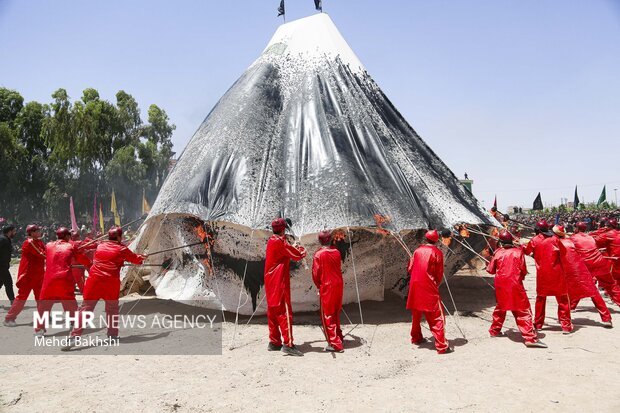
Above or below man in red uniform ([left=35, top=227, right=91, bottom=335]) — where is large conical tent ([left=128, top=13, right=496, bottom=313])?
above

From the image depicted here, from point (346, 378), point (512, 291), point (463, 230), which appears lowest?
point (346, 378)

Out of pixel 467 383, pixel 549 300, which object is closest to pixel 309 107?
pixel 467 383

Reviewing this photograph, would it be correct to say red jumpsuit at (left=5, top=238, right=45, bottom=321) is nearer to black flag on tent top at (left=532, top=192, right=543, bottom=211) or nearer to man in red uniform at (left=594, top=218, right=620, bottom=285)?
man in red uniform at (left=594, top=218, right=620, bottom=285)

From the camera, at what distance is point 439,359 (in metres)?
4.83

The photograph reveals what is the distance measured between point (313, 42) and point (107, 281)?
222 inches

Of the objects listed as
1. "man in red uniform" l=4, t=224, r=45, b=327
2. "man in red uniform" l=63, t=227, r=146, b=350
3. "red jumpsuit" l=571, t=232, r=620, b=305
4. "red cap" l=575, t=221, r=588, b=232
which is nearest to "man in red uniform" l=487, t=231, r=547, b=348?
"red jumpsuit" l=571, t=232, r=620, b=305

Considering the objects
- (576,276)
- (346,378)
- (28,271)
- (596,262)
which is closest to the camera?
(346,378)

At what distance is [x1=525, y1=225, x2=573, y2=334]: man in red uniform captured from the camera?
18.9 feet

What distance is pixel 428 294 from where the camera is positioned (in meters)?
5.18

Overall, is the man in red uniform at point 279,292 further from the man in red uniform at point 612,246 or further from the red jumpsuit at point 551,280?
the man in red uniform at point 612,246

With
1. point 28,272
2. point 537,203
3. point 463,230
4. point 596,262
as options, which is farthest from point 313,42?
point 537,203

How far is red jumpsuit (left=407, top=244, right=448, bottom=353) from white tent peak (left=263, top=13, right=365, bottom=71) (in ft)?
14.5

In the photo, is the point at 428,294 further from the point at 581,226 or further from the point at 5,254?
the point at 5,254

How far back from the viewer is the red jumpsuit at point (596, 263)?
689 cm
